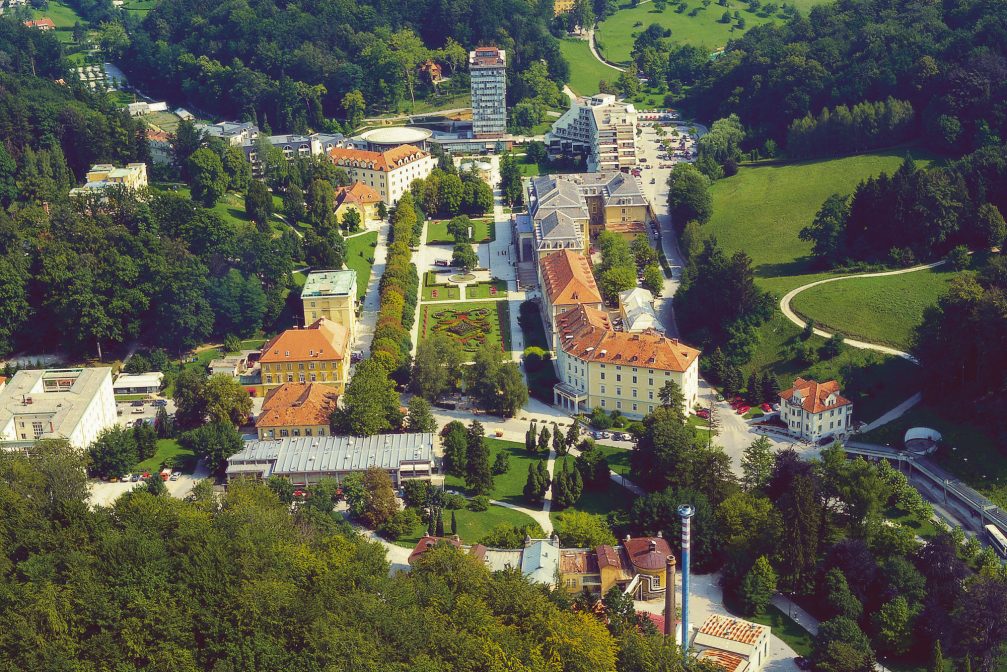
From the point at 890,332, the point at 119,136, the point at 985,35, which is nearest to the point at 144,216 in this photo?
the point at 119,136

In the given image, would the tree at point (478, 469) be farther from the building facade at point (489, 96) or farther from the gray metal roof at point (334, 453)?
the building facade at point (489, 96)

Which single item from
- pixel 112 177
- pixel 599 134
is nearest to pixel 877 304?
pixel 599 134

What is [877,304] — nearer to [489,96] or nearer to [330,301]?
[330,301]

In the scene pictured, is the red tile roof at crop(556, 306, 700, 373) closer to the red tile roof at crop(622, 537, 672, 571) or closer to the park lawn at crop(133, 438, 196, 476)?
the red tile roof at crop(622, 537, 672, 571)

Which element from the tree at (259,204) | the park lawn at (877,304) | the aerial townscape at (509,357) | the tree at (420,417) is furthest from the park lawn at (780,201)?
the tree at (259,204)

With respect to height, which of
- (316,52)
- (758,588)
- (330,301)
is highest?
(316,52)

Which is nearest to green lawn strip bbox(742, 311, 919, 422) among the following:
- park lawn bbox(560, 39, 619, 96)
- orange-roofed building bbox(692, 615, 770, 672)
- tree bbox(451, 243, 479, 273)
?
orange-roofed building bbox(692, 615, 770, 672)

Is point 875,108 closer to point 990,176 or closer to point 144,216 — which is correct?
point 990,176

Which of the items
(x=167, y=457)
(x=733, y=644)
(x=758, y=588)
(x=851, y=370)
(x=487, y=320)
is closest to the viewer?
(x=733, y=644)
